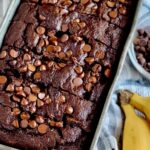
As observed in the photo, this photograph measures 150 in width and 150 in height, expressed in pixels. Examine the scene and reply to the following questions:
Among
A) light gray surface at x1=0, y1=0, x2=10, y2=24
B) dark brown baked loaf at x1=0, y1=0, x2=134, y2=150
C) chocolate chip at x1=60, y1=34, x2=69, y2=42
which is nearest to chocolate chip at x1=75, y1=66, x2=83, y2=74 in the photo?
dark brown baked loaf at x1=0, y1=0, x2=134, y2=150

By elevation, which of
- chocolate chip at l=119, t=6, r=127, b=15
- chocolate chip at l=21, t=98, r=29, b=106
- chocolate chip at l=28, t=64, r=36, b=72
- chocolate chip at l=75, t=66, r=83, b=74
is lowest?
chocolate chip at l=21, t=98, r=29, b=106

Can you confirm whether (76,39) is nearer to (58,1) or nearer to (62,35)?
(62,35)

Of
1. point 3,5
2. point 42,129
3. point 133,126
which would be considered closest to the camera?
point 42,129

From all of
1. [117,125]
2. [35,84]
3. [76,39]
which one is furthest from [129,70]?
[35,84]

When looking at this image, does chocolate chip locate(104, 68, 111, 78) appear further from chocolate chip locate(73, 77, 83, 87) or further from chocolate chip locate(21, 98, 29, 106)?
chocolate chip locate(21, 98, 29, 106)

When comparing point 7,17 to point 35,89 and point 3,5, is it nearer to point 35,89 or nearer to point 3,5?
point 35,89

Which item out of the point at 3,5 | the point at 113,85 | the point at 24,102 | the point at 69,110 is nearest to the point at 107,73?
the point at 113,85

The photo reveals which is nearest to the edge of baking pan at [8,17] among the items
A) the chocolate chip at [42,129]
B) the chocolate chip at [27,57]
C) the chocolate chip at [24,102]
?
the chocolate chip at [27,57]
